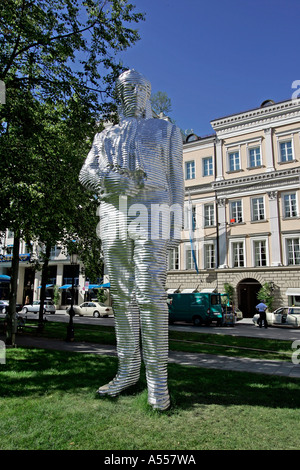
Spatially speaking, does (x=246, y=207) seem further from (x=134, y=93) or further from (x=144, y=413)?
(x=144, y=413)

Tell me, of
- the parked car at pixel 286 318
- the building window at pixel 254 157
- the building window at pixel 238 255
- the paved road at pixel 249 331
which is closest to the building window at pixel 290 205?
the building window at pixel 254 157

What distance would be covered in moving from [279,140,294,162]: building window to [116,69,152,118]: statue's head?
81.9ft

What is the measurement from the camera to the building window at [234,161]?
29.9 meters

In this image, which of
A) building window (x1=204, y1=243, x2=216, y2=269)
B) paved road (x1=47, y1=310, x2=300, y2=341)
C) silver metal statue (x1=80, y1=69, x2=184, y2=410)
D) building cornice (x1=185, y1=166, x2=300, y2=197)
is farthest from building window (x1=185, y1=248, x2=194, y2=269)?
silver metal statue (x1=80, y1=69, x2=184, y2=410)

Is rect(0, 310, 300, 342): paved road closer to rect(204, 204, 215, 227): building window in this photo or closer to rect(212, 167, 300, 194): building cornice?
rect(204, 204, 215, 227): building window

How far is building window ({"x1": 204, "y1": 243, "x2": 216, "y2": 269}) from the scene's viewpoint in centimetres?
2977

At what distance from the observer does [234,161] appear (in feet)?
98.8

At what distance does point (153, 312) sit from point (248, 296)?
25.6 m

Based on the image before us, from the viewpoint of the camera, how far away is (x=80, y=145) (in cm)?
1085

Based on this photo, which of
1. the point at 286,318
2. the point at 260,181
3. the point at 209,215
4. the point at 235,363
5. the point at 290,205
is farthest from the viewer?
the point at 209,215

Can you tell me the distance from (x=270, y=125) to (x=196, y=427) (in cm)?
2833

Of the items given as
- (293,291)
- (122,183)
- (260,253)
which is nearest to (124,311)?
(122,183)

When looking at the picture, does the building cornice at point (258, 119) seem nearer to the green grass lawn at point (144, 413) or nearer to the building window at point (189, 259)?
the building window at point (189, 259)
